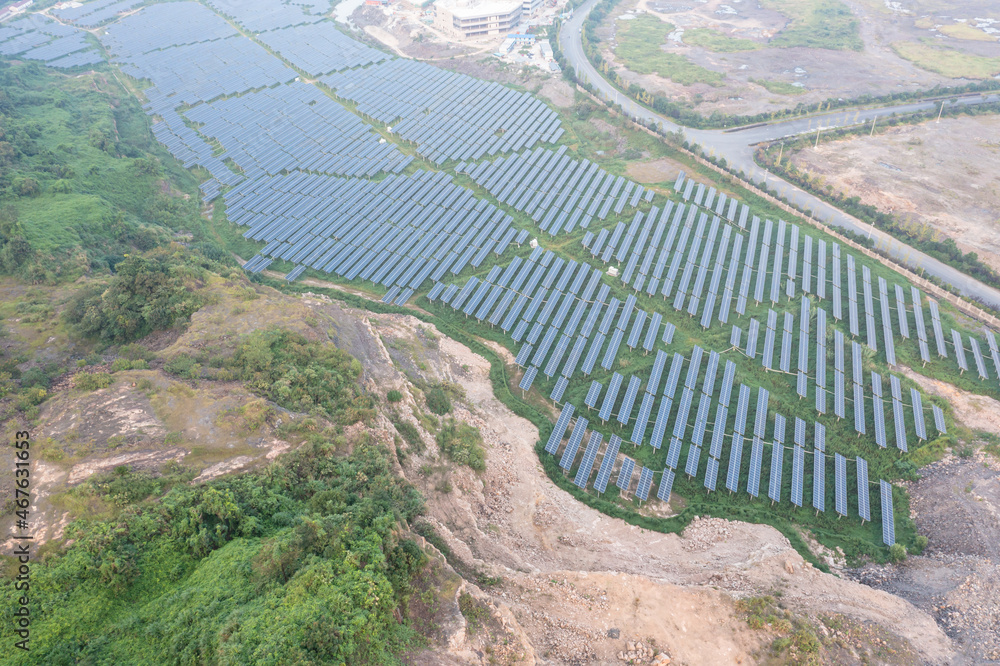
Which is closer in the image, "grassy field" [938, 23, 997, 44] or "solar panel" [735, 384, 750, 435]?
"solar panel" [735, 384, 750, 435]

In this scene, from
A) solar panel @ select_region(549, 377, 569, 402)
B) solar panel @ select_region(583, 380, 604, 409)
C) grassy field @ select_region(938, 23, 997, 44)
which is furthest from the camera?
grassy field @ select_region(938, 23, 997, 44)

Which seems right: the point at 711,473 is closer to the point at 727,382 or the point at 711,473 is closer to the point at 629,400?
the point at 629,400

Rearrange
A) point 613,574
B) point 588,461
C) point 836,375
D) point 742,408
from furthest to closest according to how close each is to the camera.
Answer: point 836,375 < point 742,408 < point 588,461 < point 613,574

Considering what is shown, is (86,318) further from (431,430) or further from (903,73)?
(903,73)

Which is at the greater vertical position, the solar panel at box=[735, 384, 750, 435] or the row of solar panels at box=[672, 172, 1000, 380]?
the row of solar panels at box=[672, 172, 1000, 380]

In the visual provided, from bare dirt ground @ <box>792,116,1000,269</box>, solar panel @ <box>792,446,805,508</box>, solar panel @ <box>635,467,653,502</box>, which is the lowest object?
solar panel @ <box>635,467,653,502</box>

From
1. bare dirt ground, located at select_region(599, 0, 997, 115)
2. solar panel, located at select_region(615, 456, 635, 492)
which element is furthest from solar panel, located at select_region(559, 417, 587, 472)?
bare dirt ground, located at select_region(599, 0, 997, 115)

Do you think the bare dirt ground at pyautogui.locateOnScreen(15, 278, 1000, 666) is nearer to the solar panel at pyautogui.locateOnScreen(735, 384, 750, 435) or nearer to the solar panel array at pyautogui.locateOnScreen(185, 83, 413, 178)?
the solar panel at pyautogui.locateOnScreen(735, 384, 750, 435)

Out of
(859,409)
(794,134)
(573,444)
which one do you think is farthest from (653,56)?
(573,444)
